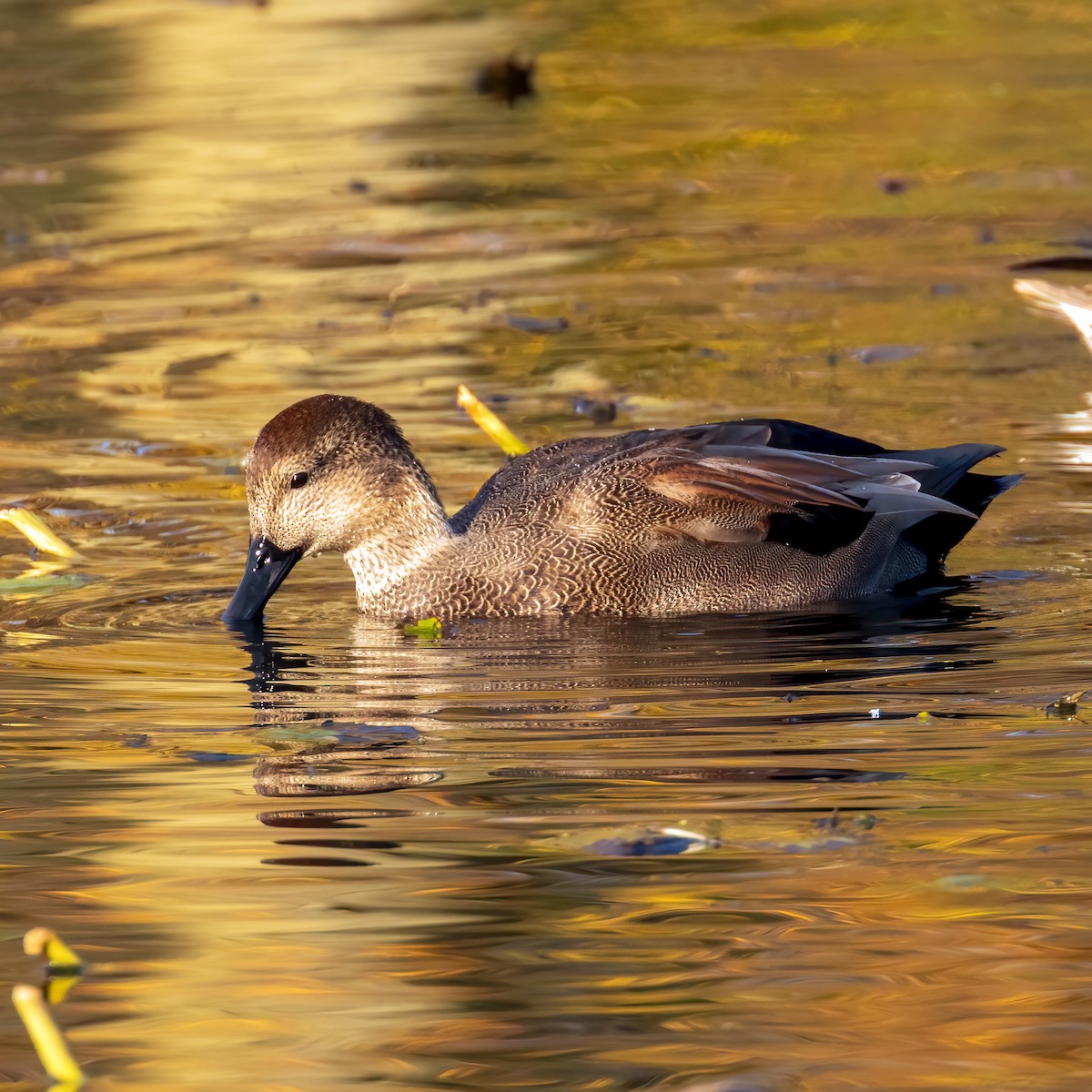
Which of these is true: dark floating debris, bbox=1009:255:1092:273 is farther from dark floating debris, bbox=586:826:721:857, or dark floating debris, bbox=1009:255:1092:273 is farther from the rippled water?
dark floating debris, bbox=586:826:721:857

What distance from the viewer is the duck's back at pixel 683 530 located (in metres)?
8.17

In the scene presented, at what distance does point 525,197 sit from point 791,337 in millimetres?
4576

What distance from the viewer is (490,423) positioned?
9.75 m

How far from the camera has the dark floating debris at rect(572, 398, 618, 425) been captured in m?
11.0

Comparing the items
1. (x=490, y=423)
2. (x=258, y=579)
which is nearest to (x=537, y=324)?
(x=490, y=423)

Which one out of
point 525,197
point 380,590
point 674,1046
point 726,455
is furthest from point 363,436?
point 525,197

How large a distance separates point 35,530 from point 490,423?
6.20ft

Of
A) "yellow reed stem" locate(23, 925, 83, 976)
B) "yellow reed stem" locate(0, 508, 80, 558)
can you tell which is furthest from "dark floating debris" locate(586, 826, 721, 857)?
"yellow reed stem" locate(0, 508, 80, 558)

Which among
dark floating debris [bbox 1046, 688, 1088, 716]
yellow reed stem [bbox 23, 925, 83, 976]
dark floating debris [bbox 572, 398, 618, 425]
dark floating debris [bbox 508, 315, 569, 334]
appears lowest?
dark floating debris [bbox 508, 315, 569, 334]

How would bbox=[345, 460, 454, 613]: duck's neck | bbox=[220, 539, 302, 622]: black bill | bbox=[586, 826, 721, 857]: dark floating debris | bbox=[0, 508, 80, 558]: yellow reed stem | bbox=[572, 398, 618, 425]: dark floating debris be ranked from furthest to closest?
bbox=[572, 398, 618, 425]: dark floating debris < bbox=[0, 508, 80, 558]: yellow reed stem < bbox=[345, 460, 454, 613]: duck's neck < bbox=[220, 539, 302, 622]: black bill < bbox=[586, 826, 721, 857]: dark floating debris

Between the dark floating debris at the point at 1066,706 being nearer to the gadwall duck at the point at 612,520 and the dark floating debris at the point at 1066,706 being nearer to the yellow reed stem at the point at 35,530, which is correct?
the gadwall duck at the point at 612,520

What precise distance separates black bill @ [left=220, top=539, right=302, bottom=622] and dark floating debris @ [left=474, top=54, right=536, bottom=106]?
1354cm

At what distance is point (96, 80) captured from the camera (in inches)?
870

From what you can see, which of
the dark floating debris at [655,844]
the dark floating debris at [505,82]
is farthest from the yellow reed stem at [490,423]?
the dark floating debris at [505,82]
